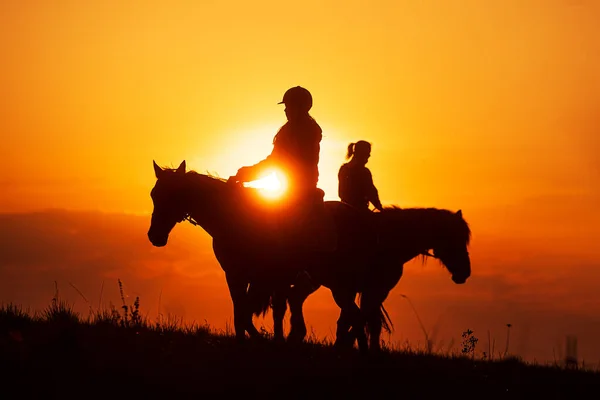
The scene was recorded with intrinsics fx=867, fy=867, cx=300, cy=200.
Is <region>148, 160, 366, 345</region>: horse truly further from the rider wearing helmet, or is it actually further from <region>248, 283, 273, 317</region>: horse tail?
the rider wearing helmet

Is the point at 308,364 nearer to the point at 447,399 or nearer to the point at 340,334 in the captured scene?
the point at 447,399

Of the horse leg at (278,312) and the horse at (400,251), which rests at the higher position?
the horse at (400,251)

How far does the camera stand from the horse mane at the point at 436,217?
14344 mm

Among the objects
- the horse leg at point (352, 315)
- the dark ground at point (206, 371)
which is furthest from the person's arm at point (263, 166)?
the horse leg at point (352, 315)

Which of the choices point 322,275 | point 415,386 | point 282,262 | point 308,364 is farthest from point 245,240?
point 415,386

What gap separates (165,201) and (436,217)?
5240mm

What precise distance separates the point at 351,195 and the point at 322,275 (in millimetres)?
3026

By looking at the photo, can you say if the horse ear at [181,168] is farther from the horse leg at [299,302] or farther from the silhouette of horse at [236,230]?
the horse leg at [299,302]

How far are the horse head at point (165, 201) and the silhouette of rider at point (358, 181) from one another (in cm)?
398

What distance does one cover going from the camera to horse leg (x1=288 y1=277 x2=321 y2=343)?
44.2 feet

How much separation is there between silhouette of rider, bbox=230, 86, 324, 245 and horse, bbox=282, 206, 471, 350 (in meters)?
2.89

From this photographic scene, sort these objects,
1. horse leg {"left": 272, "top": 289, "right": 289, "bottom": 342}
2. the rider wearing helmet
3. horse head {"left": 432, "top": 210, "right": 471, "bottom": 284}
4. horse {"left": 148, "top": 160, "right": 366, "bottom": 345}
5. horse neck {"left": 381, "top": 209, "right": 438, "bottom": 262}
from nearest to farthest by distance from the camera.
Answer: the rider wearing helmet < horse {"left": 148, "top": 160, "right": 366, "bottom": 345} < horse leg {"left": 272, "top": 289, "right": 289, "bottom": 342} < horse neck {"left": 381, "top": 209, "right": 438, "bottom": 262} < horse head {"left": 432, "top": 210, "right": 471, "bottom": 284}

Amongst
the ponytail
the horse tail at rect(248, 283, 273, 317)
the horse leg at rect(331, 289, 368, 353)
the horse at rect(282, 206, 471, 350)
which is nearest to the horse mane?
the horse at rect(282, 206, 471, 350)

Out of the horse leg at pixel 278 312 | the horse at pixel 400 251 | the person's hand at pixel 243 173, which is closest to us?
the person's hand at pixel 243 173
